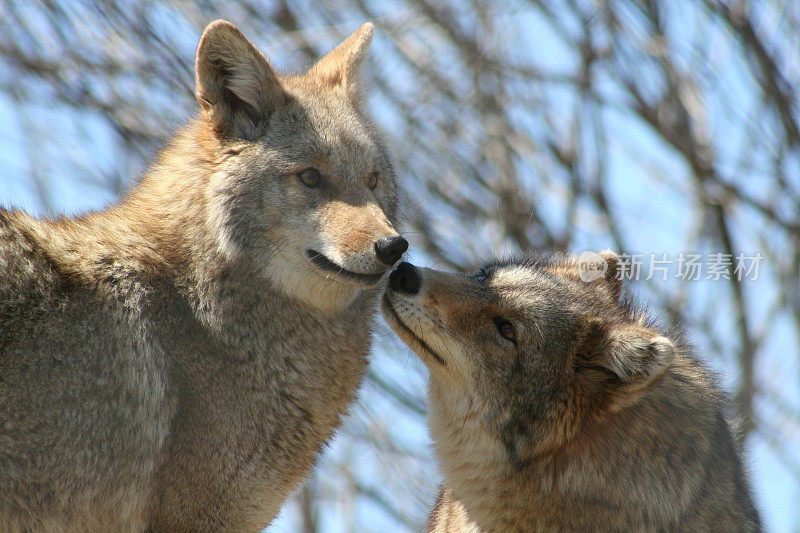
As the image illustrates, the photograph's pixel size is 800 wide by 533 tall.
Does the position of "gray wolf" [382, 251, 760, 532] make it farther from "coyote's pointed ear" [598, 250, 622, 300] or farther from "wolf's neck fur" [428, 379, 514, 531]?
"coyote's pointed ear" [598, 250, 622, 300]

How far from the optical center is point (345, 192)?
5184mm

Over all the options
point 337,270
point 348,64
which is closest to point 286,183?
point 337,270

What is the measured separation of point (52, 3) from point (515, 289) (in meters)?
6.53

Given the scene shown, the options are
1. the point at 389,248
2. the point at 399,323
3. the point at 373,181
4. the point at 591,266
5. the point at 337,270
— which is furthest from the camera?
the point at 591,266

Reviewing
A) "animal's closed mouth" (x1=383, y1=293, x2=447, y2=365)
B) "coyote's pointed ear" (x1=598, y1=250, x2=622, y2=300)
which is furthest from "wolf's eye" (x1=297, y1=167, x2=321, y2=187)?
"coyote's pointed ear" (x1=598, y1=250, x2=622, y2=300)

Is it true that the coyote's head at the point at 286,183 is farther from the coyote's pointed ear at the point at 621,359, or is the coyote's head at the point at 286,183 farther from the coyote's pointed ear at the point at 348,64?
the coyote's pointed ear at the point at 621,359

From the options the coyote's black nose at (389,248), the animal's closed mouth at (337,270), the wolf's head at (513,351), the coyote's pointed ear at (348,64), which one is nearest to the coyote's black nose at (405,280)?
the wolf's head at (513,351)

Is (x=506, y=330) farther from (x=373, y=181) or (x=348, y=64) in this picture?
(x=348, y=64)

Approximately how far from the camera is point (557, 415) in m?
5.20

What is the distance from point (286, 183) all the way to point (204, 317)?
0.89 m

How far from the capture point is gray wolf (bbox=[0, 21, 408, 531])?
4.63 meters

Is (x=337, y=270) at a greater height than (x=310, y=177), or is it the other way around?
(x=310, y=177)

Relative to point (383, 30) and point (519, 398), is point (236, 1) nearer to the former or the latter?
point (383, 30)

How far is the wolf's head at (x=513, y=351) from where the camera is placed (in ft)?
16.8
